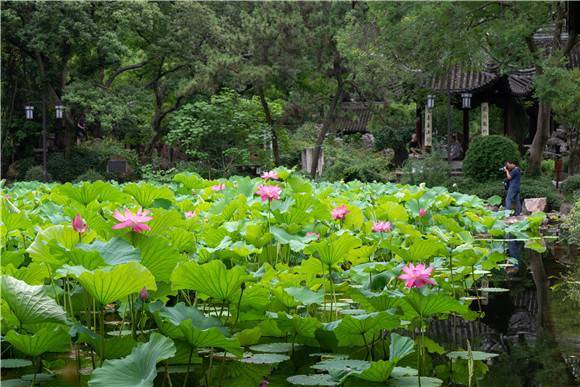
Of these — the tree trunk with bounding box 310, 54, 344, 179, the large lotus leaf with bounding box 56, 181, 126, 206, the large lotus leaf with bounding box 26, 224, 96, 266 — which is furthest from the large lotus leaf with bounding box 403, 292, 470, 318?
the tree trunk with bounding box 310, 54, 344, 179

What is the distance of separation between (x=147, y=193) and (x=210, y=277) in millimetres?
2079

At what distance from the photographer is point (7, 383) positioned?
8.37 ft

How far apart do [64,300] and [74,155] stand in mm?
23440

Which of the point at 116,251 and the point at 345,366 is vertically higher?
the point at 116,251

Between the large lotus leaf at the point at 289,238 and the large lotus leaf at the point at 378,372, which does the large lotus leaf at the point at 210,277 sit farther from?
the large lotus leaf at the point at 289,238

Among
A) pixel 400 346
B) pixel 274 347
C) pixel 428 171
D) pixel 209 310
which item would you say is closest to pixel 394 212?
pixel 209 310

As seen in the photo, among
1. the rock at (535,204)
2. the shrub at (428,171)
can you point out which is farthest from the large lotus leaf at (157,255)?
the shrub at (428,171)

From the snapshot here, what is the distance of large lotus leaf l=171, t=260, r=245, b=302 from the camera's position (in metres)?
2.36

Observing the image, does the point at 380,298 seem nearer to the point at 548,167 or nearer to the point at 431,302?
the point at 431,302

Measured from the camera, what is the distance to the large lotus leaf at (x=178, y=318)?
2.33m

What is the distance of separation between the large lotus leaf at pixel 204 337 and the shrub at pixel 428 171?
16.4m

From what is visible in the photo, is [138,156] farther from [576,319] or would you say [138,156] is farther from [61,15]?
[576,319]

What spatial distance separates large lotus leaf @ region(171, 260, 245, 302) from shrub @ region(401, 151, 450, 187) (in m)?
16.2

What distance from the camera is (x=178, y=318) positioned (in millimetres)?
2328
